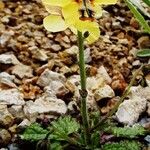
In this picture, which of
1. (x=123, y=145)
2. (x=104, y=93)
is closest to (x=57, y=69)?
(x=104, y=93)

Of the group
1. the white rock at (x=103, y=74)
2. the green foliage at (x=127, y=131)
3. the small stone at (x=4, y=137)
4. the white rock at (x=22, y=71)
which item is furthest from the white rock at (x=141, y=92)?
the small stone at (x=4, y=137)

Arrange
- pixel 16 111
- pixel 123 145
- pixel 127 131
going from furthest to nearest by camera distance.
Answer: pixel 16 111 < pixel 127 131 < pixel 123 145

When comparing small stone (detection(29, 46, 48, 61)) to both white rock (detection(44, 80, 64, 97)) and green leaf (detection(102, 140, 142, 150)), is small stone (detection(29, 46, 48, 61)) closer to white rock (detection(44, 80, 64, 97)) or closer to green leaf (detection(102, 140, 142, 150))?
white rock (detection(44, 80, 64, 97))

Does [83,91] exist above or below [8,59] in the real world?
above

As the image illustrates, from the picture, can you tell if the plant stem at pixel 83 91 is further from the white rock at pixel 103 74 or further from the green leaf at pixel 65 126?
the white rock at pixel 103 74

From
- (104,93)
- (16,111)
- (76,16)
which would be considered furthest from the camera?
(104,93)

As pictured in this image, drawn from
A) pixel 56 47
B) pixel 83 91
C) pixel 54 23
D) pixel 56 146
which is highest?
pixel 54 23

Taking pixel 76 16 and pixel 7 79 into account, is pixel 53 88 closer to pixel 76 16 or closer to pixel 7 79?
pixel 7 79

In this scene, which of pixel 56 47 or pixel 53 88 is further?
pixel 56 47
